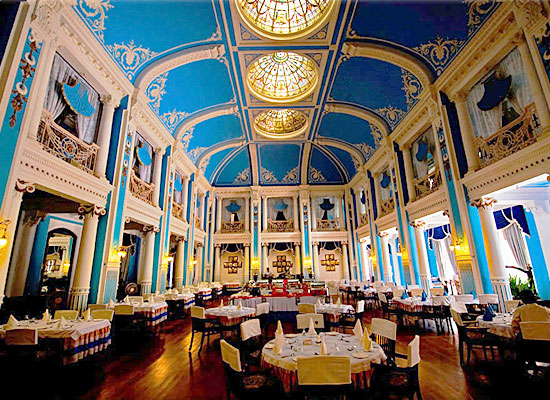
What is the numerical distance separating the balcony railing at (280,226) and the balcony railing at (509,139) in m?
11.4

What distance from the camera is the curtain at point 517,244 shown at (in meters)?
9.56

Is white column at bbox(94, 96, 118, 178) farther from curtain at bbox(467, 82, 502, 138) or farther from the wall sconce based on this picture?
curtain at bbox(467, 82, 502, 138)

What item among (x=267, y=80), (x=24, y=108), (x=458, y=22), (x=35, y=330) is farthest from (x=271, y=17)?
(x=35, y=330)

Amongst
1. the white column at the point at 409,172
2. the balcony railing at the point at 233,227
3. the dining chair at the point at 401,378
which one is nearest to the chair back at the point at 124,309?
the dining chair at the point at 401,378

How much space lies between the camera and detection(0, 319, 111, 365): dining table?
153 inches

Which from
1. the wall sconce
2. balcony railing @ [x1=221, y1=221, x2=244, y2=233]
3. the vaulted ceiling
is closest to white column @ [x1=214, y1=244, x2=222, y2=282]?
balcony railing @ [x1=221, y1=221, x2=244, y2=233]

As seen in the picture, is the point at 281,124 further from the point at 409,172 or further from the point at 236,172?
the point at 409,172

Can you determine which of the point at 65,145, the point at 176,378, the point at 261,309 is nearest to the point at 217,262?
the point at 261,309

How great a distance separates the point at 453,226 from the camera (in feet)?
24.6

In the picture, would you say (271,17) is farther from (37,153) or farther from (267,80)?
(37,153)

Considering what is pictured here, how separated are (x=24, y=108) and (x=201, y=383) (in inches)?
205

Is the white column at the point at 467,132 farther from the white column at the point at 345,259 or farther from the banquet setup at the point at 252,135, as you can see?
the white column at the point at 345,259

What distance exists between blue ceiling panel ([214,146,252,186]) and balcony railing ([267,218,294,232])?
3.03 metres

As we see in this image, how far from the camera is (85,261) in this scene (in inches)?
234
